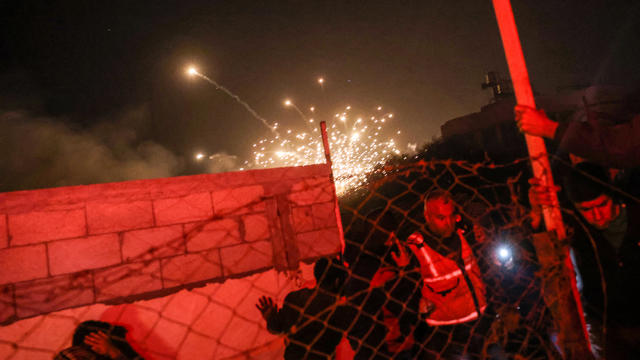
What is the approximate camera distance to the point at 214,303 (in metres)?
3.15

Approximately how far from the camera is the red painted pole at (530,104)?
207cm

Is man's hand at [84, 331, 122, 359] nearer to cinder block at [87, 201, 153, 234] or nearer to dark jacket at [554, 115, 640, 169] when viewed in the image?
cinder block at [87, 201, 153, 234]

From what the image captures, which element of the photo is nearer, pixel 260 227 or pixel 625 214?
pixel 625 214

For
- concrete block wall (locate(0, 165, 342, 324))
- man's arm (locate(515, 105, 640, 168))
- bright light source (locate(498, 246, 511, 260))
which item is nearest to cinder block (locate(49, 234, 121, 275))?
concrete block wall (locate(0, 165, 342, 324))

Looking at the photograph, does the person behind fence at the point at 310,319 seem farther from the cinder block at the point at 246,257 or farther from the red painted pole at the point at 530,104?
the red painted pole at the point at 530,104

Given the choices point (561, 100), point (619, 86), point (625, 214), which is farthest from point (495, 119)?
point (625, 214)

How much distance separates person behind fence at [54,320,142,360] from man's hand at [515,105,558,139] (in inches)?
121

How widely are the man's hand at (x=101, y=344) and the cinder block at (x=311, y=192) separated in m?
1.94

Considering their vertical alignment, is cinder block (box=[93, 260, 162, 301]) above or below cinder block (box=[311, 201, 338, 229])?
below

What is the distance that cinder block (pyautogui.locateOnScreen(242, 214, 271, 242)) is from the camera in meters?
3.42

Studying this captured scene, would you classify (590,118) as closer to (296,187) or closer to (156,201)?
(296,187)

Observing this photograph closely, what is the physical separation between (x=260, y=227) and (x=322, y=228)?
70cm

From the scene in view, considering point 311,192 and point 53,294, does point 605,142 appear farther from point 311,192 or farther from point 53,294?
point 53,294

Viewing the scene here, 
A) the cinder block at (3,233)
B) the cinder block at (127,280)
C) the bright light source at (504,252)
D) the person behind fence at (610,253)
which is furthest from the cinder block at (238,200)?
the bright light source at (504,252)
